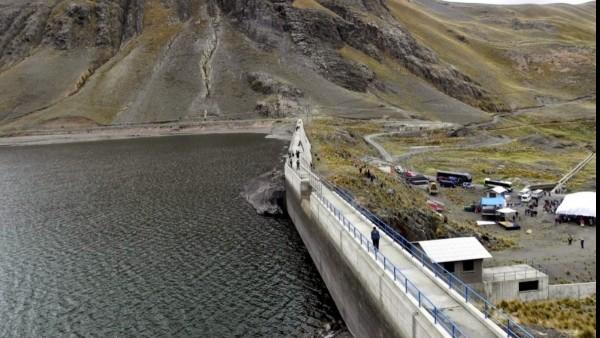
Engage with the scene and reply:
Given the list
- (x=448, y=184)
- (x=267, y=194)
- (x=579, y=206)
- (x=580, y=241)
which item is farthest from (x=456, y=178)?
(x=580, y=241)

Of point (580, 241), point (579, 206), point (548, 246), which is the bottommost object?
point (548, 246)

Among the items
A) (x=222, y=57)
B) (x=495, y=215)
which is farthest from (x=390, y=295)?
(x=222, y=57)

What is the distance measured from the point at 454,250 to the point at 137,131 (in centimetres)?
13817

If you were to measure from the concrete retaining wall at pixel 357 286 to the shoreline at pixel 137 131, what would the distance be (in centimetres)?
10696

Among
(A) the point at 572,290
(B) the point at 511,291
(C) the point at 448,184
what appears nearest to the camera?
(A) the point at 572,290

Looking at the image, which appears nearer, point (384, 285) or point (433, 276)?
point (433, 276)

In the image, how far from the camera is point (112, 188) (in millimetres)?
77062

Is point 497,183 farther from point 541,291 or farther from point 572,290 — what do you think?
point 541,291

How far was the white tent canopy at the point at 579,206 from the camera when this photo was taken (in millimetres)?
50969

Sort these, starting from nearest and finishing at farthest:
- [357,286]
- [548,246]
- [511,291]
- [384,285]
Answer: [384,285] → [357,286] → [511,291] → [548,246]

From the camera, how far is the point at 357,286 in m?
29.4

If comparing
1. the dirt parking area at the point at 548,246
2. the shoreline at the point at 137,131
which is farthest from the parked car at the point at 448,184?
the shoreline at the point at 137,131

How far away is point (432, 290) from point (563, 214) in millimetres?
36378

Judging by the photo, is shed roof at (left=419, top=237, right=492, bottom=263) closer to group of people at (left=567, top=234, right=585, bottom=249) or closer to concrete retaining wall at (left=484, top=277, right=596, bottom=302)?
concrete retaining wall at (left=484, top=277, right=596, bottom=302)
